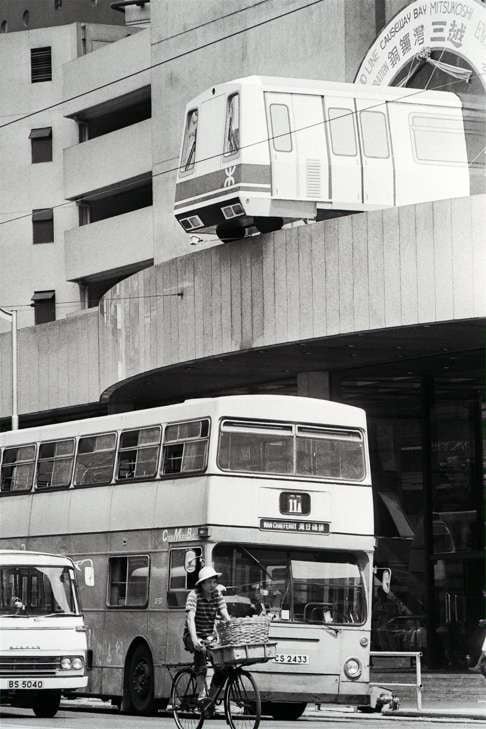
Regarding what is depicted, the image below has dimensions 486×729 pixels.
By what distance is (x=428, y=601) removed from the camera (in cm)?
3262

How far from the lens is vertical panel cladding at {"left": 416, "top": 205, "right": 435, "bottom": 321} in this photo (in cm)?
2752

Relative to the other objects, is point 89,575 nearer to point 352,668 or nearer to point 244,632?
point 352,668

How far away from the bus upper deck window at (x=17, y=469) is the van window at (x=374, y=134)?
8.87 metres

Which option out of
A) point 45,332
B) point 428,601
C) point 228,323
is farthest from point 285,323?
point 45,332

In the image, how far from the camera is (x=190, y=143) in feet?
104

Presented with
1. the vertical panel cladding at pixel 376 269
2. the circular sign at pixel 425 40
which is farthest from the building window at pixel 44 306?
the vertical panel cladding at pixel 376 269

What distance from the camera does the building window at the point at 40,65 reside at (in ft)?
160

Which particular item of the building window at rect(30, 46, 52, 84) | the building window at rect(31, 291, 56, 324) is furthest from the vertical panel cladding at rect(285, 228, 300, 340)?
the building window at rect(30, 46, 52, 84)

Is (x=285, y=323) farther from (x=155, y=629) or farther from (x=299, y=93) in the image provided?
(x=155, y=629)

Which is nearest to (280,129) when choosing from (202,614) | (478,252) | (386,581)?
(478,252)

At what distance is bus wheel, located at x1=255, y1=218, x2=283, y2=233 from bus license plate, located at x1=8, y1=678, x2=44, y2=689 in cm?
1256

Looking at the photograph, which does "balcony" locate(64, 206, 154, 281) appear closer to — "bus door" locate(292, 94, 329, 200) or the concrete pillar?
the concrete pillar

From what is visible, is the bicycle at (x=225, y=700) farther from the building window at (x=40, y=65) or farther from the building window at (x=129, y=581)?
the building window at (x=40, y=65)

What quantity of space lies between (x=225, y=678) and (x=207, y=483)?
447 cm
